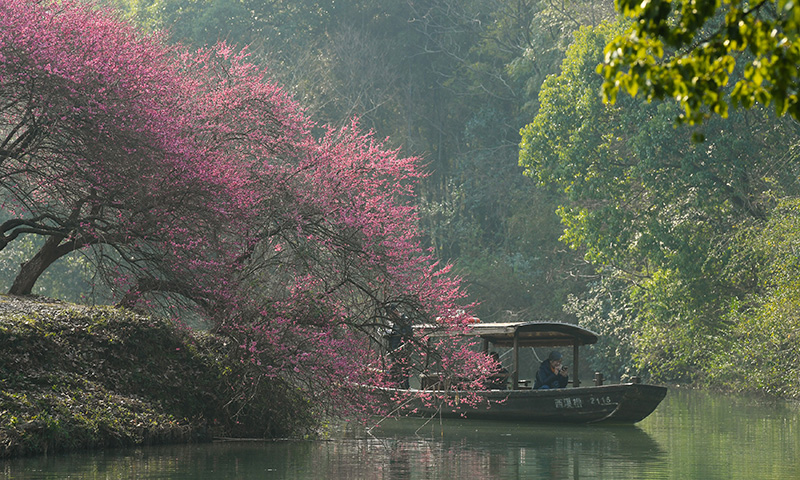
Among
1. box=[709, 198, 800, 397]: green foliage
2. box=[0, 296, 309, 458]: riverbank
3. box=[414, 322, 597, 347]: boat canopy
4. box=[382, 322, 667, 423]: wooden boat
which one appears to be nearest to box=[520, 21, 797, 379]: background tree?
box=[709, 198, 800, 397]: green foliage

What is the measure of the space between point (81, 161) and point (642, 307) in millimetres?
21040

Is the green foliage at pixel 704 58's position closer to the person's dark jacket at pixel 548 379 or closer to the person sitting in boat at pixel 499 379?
the person's dark jacket at pixel 548 379

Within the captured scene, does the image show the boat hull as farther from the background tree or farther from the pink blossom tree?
the background tree

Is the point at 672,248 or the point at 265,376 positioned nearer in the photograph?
the point at 265,376

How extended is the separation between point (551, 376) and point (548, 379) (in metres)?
0.13

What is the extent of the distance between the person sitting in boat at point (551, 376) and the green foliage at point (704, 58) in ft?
56.0

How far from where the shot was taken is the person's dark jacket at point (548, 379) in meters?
23.5

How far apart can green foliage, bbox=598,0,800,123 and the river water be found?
8.62 metres

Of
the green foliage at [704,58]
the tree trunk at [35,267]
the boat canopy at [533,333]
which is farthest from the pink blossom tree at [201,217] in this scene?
the green foliage at [704,58]

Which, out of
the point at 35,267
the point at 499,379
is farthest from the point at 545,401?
the point at 35,267

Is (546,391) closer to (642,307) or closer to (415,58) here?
(642,307)

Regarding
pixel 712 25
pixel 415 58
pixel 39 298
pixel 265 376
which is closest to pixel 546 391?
pixel 265 376

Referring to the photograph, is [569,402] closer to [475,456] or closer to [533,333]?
[533,333]

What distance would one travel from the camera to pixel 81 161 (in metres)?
17.6
